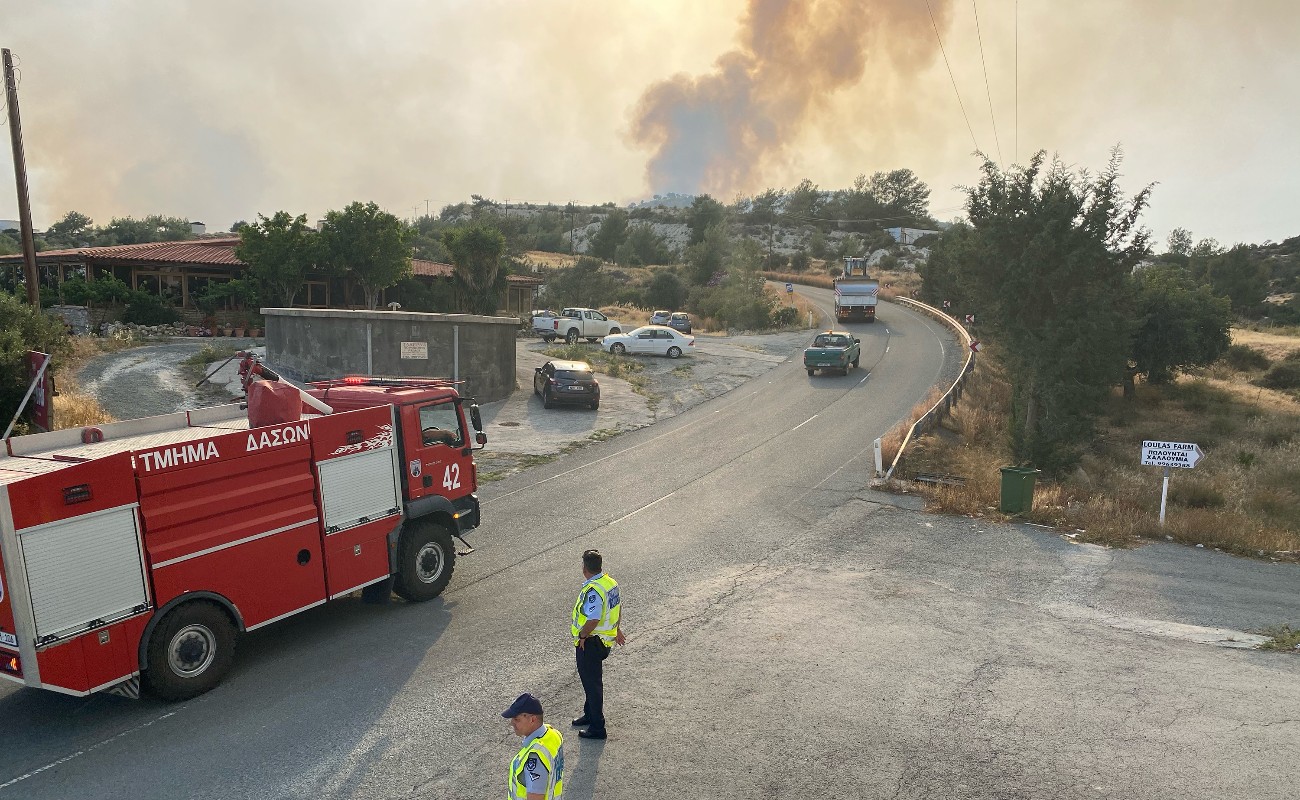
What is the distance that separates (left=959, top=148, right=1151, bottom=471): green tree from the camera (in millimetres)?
21109

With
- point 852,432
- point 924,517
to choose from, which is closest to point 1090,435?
point 852,432

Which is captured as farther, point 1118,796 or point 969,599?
point 969,599

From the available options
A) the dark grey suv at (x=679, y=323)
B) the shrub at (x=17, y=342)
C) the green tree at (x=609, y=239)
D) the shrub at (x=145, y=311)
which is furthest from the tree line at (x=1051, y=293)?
the green tree at (x=609, y=239)

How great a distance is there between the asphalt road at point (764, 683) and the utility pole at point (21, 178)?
48.3ft

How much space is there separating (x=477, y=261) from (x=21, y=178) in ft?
77.8

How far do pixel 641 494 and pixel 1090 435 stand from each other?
12911 mm

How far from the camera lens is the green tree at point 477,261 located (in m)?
43.6

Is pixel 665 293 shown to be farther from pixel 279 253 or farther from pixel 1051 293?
pixel 1051 293

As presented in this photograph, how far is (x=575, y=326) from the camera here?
139ft

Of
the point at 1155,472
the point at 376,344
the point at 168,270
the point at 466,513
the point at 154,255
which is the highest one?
the point at 154,255

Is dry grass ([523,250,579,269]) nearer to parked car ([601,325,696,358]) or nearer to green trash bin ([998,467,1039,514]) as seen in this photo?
parked car ([601,325,696,358])

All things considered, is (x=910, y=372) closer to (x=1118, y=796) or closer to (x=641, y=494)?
(x=641, y=494)

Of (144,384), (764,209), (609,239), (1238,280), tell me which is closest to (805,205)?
(764,209)

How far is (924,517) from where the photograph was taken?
16906 millimetres
